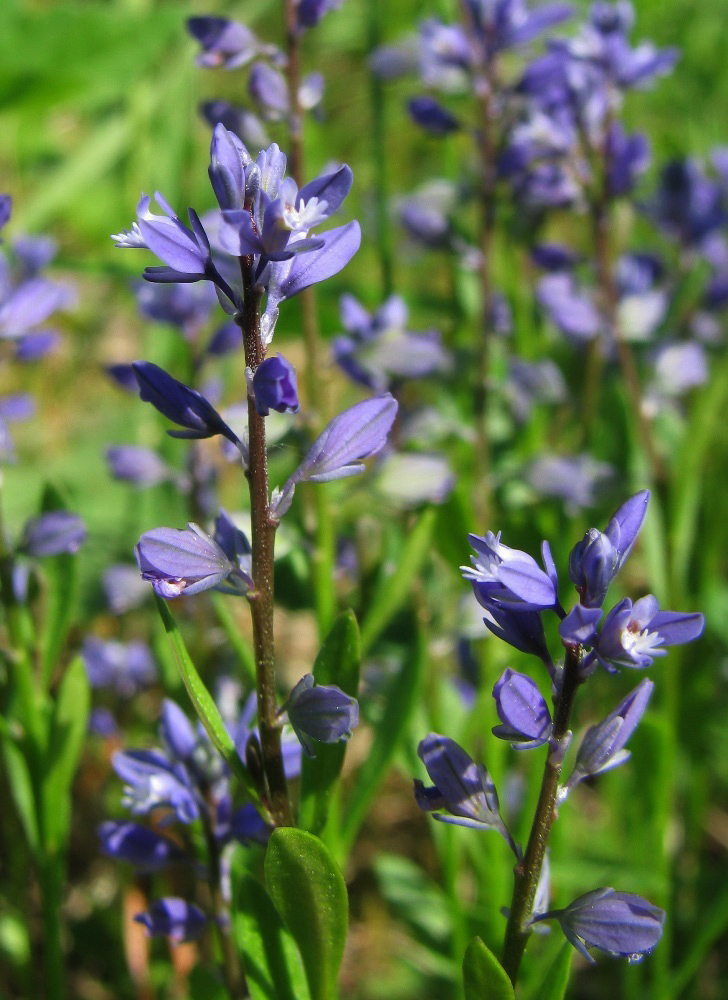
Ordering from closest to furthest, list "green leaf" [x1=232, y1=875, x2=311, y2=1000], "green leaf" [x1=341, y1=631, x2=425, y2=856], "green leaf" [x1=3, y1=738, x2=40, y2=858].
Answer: "green leaf" [x1=232, y1=875, x2=311, y2=1000], "green leaf" [x1=341, y1=631, x2=425, y2=856], "green leaf" [x1=3, y1=738, x2=40, y2=858]

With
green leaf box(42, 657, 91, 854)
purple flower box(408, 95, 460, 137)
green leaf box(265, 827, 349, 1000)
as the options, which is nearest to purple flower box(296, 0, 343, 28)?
purple flower box(408, 95, 460, 137)

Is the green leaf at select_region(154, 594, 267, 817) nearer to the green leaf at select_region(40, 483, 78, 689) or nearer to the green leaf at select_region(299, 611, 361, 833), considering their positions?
the green leaf at select_region(299, 611, 361, 833)

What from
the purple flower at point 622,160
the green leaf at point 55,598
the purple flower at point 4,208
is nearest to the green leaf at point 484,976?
the green leaf at point 55,598

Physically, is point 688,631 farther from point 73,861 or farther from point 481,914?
point 73,861

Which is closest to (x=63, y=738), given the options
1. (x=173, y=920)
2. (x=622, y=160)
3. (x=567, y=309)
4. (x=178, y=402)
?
(x=173, y=920)

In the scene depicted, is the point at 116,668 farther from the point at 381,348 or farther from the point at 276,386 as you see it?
the point at 276,386
